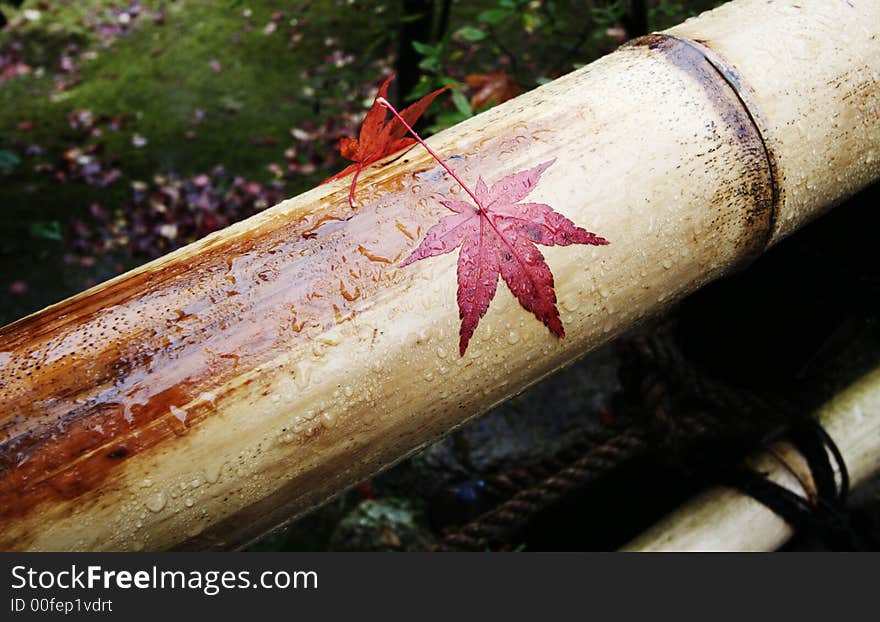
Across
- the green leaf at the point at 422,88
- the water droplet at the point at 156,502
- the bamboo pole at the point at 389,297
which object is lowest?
the water droplet at the point at 156,502

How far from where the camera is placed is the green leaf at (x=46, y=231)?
3.98 metres

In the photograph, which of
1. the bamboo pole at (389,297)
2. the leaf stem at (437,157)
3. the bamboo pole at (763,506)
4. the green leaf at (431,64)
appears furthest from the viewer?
the green leaf at (431,64)

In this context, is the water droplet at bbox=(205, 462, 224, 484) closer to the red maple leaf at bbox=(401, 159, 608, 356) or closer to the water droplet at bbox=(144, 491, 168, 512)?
the water droplet at bbox=(144, 491, 168, 512)

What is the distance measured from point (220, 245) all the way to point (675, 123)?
2.32 feet

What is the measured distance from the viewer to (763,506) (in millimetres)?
1631

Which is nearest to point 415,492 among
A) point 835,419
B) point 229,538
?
point 835,419

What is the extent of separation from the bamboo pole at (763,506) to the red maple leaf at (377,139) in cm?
120

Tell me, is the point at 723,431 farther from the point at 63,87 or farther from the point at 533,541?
the point at 63,87

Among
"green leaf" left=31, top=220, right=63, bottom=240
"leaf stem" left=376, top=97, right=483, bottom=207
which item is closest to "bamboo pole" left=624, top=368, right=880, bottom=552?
"leaf stem" left=376, top=97, right=483, bottom=207

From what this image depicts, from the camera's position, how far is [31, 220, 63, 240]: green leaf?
13.1ft

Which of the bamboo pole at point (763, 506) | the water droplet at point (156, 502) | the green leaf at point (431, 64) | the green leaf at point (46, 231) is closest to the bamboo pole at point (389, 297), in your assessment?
the water droplet at point (156, 502)

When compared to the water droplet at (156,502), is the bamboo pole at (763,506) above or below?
below

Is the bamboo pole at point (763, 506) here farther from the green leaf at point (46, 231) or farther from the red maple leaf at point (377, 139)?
the green leaf at point (46, 231)

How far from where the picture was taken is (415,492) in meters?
2.40
